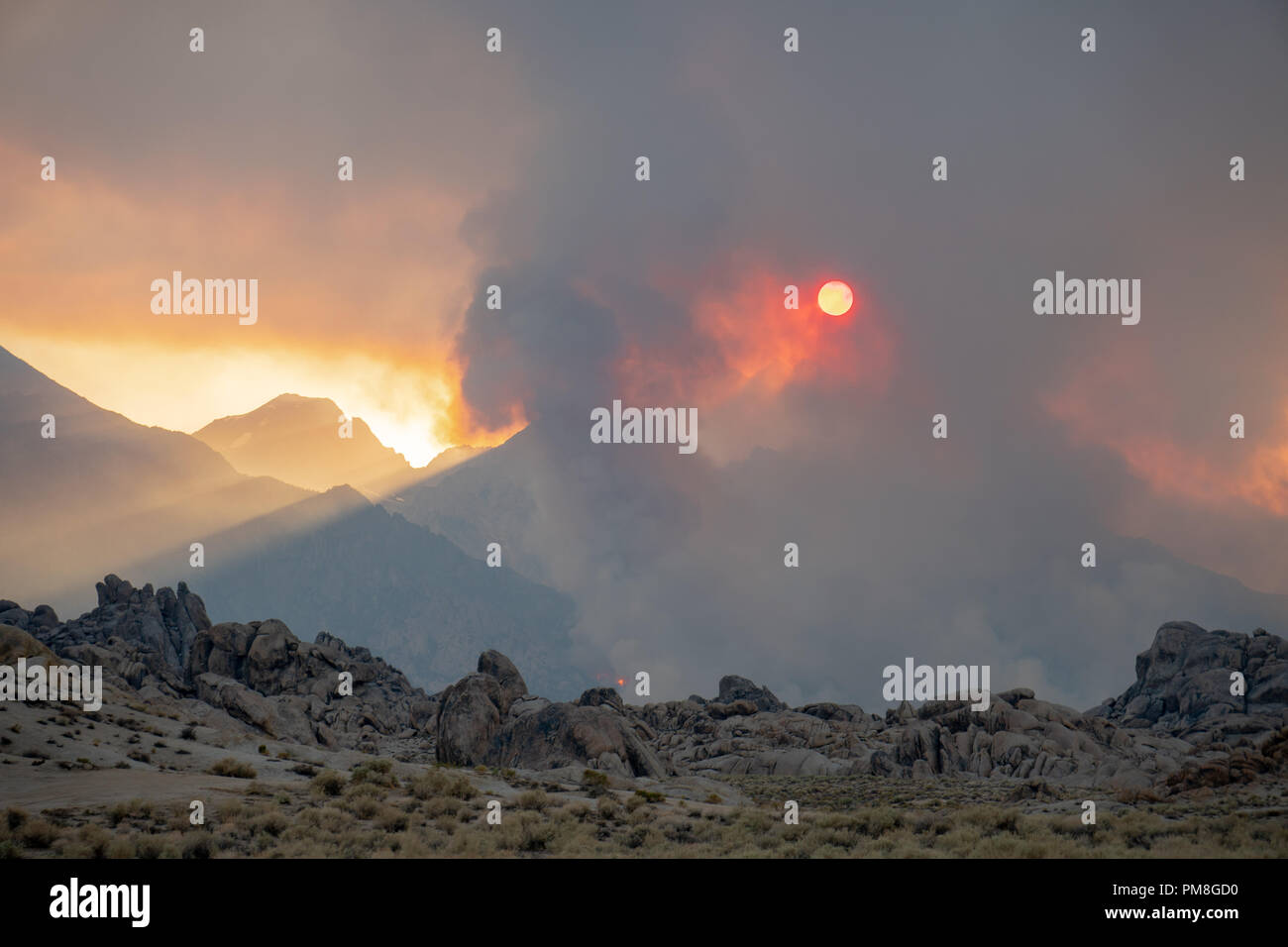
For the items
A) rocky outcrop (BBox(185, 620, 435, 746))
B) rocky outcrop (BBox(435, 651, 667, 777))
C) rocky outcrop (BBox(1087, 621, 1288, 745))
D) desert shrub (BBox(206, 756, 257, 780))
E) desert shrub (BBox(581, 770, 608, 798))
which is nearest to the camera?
desert shrub (BBox(206, 756, 257, 780))

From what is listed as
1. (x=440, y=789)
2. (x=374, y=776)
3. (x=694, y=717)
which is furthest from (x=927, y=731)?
(x=374, y=776)

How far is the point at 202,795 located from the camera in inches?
1097

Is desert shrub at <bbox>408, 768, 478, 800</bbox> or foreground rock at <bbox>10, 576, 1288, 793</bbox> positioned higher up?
desert shrub at <bbox>408, 768, 478, 800</bbox>

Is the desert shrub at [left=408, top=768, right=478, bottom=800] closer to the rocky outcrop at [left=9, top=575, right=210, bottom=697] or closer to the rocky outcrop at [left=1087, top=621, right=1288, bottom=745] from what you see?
the rocky outcrop at [left=9, top=575, right=210, bottom=697]

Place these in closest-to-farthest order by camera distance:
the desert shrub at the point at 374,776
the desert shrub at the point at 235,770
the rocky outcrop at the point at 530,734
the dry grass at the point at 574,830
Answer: the dry grass at the point at 574,830
the desert shrub at the point at 374,776
the desert shrub at the point at 235,770
the rocky outcrop at the point at 530,734

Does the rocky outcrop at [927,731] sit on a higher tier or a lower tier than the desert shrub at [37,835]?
lower

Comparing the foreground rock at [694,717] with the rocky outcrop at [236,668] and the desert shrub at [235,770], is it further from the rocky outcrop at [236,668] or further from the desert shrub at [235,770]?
the desert shrub at [235,770]

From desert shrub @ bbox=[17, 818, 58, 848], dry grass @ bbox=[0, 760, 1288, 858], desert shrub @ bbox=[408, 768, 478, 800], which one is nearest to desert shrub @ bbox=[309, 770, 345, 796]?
dry grass @ bbox=[0, 760, 1288, 858]

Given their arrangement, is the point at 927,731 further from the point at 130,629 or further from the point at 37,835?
the point at 130,629

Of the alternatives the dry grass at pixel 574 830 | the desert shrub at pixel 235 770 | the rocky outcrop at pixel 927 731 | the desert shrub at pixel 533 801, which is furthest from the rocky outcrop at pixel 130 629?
the desert shrub at pixel 533 801

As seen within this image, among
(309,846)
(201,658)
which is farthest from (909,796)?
(201,658)

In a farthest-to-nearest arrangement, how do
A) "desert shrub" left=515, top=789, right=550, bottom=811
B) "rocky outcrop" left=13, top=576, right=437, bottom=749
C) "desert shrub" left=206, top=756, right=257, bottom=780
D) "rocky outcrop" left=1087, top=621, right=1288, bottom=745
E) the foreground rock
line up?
"rocky outcrop" left=1087, top=621, right=1288, bottom=745 → "rocky outcrop" left=13, top=576, right=437, bottom=749 → the foreground rock → "desert shrub" left=206, top=756, right=257, bottom=780 → "desert shrub" left=515, top=789, right=550, bottom=811
